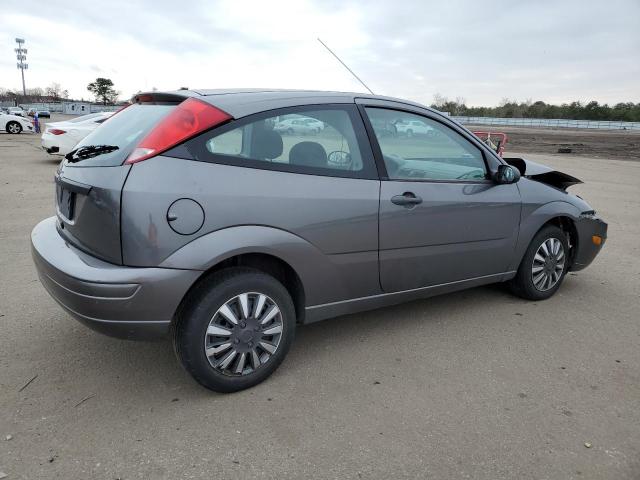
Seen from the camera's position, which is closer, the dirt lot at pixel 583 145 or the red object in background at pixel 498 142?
the red object in background at pixel 498 142

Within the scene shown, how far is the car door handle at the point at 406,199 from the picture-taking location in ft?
10.4

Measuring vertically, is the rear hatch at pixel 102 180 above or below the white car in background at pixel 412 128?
below

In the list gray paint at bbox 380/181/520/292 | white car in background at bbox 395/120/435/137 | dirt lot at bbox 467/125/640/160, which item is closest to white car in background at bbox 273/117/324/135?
gray paint at bbox 380/181/520/292

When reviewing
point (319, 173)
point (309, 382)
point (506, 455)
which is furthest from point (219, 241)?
point (506, 455)

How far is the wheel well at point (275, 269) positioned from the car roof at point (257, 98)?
30.6 inches

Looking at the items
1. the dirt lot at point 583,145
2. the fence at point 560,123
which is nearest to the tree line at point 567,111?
the fence at point 560,123

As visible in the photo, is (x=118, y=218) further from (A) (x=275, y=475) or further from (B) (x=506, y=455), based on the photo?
(B) (x=506, y=455)

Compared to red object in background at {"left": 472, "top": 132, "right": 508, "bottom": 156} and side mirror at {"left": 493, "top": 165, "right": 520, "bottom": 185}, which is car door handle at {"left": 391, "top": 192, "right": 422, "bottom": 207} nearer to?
side mirror at {"left": 493, "top": 165, "right": 520, "bottom": 185}

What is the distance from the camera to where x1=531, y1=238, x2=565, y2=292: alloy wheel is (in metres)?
4.20

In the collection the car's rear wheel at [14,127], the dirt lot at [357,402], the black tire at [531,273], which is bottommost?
the dirt lot at [357,402]

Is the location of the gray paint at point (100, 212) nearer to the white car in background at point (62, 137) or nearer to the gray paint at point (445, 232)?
the gray paint at point (445, 232)

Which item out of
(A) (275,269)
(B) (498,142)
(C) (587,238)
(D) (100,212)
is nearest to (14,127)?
(B) (498,142)

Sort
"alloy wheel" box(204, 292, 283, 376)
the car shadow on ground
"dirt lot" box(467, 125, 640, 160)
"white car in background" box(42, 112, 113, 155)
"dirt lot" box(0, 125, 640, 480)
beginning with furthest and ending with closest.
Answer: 1. "dirt lot" box(467, 125, 640, 160)
2. "white car in background" box(42, 112, 113, 155)
3. the car shadow on ground
4. "alloy wheel" box(204, 292, 283, 376)
5. "dirt lot" box(0, 125, 640, 480)

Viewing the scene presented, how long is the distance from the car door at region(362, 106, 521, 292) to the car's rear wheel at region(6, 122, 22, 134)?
99.8 ft
